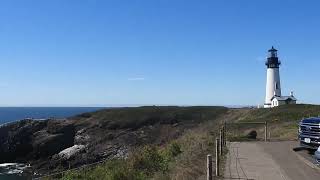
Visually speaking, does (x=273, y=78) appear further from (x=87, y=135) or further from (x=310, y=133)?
(x=310, y=133)

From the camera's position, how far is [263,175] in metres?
15.2

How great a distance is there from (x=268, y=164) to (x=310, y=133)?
3190 mm

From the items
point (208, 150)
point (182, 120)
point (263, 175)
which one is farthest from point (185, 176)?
point (182, 120)

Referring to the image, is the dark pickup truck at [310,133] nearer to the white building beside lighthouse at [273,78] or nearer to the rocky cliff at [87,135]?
the rocky cliff at [87,135]

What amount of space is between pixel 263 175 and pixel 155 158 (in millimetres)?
5153

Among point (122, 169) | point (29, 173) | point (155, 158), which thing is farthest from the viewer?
point (29, 173)

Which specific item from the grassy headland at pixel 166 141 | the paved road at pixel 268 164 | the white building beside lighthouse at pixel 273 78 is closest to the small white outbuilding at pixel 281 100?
the white building beside lighthouse at pixel 273 78

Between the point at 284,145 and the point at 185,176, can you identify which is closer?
the point at 185,176

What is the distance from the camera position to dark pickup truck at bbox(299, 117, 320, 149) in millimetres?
19672

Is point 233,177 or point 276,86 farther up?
point 276,86

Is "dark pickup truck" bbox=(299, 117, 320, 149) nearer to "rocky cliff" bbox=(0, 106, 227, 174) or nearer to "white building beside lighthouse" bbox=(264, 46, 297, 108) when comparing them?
"rocky cliff" bbox=(0, 106, 227, 174)

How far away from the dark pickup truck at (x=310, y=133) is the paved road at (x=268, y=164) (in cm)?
55

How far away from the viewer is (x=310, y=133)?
65.9ft

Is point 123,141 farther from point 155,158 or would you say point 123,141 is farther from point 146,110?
point 155,158
